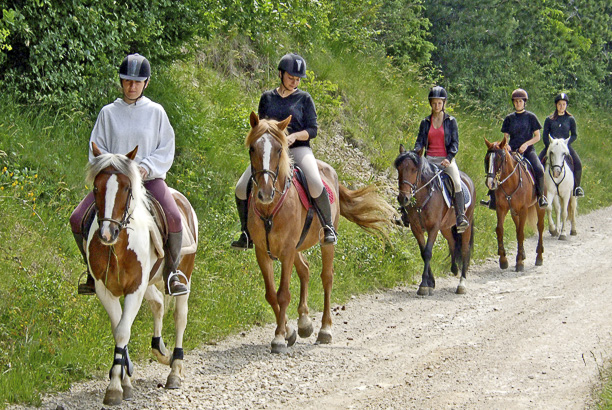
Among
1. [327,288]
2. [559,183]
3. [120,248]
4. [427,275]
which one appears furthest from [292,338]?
[559,183]

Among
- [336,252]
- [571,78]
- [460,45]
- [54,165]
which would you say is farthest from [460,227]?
[571,78]

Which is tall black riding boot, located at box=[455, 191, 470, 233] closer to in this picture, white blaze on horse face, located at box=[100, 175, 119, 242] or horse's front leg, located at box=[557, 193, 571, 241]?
horse's front leg, located at box=[557, 193, 571, 241]

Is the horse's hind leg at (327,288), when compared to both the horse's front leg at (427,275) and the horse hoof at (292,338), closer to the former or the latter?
the horse hoof at (292,338)

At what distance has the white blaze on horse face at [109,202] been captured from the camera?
5.76 meters

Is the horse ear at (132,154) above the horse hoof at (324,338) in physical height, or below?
above

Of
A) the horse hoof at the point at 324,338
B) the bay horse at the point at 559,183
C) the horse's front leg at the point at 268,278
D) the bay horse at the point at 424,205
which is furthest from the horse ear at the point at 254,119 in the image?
the bay horse at the point at 559,183

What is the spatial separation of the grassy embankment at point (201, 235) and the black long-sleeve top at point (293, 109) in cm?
215

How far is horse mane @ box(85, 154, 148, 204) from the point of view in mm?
5910

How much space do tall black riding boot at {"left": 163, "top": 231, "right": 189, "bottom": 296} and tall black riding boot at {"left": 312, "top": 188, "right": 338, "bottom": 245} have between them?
2180 millimetres

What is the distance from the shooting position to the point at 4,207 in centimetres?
811

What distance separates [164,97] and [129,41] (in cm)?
116

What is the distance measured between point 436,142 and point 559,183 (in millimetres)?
6228

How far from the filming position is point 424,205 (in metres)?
11.7

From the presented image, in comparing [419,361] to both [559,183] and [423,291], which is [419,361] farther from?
[559,183]
